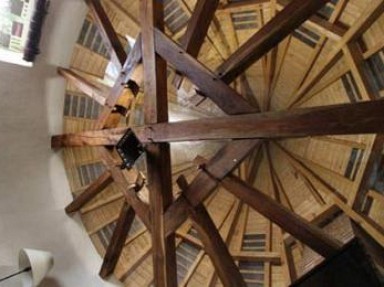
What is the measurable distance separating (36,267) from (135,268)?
132cm

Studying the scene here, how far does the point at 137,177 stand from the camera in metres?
3.47

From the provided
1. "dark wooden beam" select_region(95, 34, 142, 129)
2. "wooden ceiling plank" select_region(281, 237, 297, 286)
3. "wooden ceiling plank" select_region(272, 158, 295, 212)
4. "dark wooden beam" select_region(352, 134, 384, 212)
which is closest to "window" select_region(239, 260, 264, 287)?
"wooden ceiling plank" select_region(281, 237, 297, 286)

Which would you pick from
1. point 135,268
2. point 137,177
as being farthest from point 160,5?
point 135,268

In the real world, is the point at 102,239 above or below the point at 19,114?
below

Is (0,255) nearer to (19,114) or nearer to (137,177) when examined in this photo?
(19,114)

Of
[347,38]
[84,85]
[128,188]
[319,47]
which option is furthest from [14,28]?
[347,38]

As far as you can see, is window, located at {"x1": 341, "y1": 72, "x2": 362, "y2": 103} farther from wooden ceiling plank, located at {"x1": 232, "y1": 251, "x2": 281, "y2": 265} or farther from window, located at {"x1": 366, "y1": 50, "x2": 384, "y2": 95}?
wooden ceiling plank, located at {"x1": 232, "y1": 251, "x2": 281, "y2": 265}

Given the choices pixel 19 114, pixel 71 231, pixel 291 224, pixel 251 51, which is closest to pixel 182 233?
pixel 71 231

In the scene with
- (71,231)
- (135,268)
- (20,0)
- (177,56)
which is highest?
(20,0)

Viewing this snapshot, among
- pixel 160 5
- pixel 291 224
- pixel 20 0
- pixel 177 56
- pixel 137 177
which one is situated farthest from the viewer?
pixel 20 0

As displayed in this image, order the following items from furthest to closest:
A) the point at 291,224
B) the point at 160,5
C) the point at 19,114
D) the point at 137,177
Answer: the point at 19,114, the point at 137,177, the point at 160,5, the point at 291,224

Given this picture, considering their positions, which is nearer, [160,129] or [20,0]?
[160,129]

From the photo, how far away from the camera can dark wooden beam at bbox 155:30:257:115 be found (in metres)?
2.35

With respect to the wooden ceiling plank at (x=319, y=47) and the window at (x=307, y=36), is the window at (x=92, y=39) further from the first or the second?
the wooden ceiling plank at (x=319, y=47)
